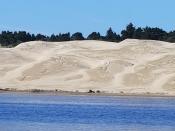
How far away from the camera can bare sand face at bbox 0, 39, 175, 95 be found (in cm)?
10606

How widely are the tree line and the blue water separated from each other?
8204cm

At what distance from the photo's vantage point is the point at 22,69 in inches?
4769

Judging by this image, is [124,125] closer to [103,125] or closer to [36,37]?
[103,125]

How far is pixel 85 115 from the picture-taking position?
63.7 meters

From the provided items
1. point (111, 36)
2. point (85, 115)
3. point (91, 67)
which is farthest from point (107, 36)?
point (85, 115)

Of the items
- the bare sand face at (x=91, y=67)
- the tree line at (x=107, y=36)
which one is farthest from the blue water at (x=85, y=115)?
the tree line at (x=107, y=36)

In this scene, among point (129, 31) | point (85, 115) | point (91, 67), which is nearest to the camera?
point (85, 115)

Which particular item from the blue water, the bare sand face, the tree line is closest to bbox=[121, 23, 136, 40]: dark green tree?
the tree line

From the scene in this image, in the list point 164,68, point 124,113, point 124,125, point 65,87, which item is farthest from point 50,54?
point 124,125

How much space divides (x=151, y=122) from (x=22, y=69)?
208ft

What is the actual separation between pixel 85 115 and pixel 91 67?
56.2 meters

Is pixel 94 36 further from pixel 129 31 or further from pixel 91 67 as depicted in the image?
pixel 91 67

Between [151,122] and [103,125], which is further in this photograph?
[151,122]

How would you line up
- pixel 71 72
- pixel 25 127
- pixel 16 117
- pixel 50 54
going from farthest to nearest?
pixel 50 54
pixel 71 72
pixel 16 117
pixel 25 127
